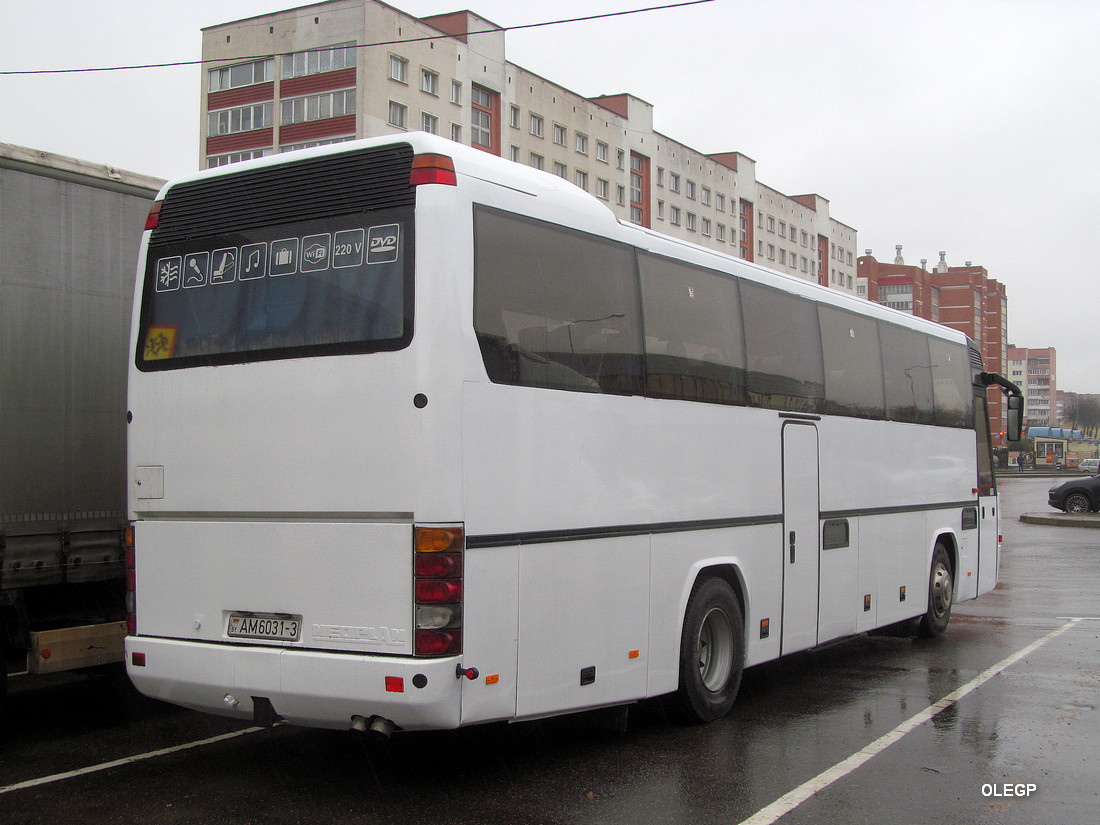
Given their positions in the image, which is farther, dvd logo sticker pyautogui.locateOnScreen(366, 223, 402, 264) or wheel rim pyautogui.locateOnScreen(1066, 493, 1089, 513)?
wheel rim pyautogui.locateOnScreen(1066, 493, 1089, 513)

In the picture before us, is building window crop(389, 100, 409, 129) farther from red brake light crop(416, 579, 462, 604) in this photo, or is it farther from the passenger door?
red brake light crop(416, 579, 462, 604)

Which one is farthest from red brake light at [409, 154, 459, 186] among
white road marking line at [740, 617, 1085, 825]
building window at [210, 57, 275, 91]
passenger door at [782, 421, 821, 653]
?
building window at [210, 57, 275, 91]

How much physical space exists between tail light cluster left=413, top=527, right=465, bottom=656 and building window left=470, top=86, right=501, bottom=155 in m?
58.3

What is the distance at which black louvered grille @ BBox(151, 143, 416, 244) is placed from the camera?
19.4 ft

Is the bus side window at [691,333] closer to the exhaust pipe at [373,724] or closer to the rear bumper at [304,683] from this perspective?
the rear bumper at [304,683]

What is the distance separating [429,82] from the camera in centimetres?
5844

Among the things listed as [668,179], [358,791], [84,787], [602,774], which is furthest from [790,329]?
[668,179]

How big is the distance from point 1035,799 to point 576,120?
67431 millimetres

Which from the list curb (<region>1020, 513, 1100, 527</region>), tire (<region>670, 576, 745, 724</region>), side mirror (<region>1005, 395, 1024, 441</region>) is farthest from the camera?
curb (<region>1020, 513, 1100, 527</region>)

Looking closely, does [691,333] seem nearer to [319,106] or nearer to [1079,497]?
[1079,497]

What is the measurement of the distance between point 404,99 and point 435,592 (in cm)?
5457

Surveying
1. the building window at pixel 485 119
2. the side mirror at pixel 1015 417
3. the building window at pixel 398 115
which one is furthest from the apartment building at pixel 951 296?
the side mirror at pixel 1015 417

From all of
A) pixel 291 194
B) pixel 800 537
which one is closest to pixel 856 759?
pixel 800 537

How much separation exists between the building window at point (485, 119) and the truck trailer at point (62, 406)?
56.0m
